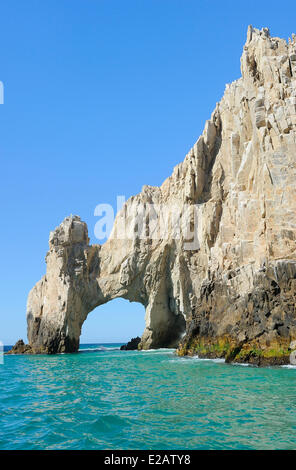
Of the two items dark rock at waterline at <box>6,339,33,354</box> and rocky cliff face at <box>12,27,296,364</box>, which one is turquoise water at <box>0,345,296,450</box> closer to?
rocky cliff face at <box>12,27,296,364</box>

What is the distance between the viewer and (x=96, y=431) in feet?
38.4

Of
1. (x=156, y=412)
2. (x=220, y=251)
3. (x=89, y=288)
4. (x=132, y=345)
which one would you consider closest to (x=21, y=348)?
(x=89, y=288)

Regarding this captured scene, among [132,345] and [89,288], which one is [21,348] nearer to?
[89,288]

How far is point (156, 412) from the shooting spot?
1342cm

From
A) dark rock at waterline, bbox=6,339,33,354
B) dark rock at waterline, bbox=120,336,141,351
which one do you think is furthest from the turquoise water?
dark rock at waterline, bbox=120,336,141,351

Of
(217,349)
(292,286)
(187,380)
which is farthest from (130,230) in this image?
(187,380)

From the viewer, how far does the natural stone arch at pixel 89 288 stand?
49469 millimetres

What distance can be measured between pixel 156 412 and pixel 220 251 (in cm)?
2549

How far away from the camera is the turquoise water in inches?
414

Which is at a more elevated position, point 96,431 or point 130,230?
point 130,230

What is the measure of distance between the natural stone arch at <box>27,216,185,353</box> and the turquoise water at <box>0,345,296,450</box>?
27174 mm

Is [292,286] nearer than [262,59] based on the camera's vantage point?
Yes
